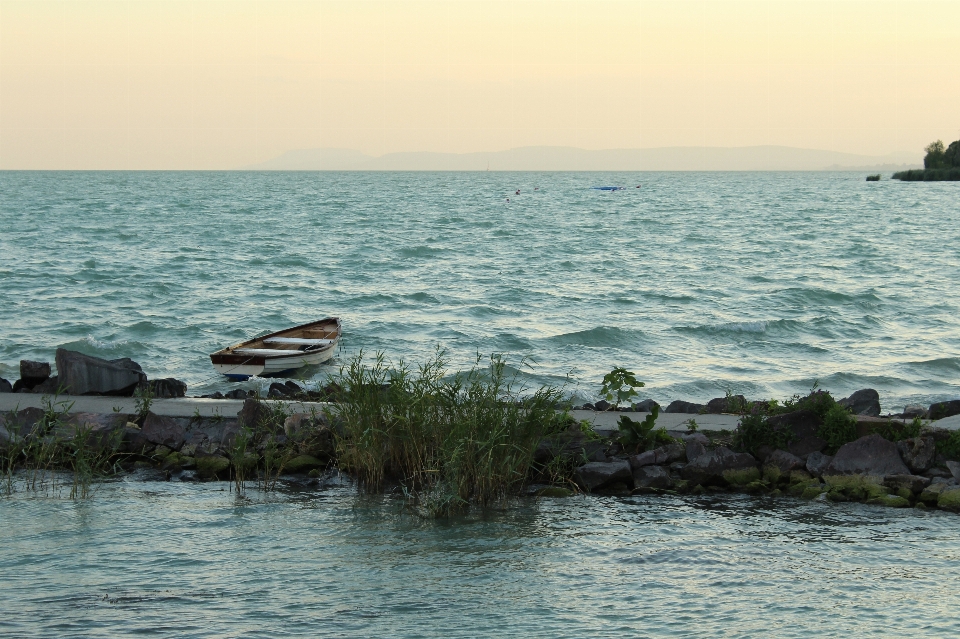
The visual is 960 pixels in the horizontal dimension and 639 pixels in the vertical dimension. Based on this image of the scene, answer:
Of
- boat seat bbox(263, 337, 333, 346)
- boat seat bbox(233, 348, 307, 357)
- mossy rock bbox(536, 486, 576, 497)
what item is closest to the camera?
mossy rock bbox(536, 486, 576, 497)

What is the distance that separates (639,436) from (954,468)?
338 centimetres

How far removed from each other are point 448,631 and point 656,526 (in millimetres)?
3112

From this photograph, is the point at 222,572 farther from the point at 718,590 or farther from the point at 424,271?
the point at 424,271

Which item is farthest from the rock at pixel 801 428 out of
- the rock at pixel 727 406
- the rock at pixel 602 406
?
the rock at pixel 602 406

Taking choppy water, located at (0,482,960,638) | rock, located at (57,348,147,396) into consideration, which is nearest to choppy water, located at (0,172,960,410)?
rock, located at (57,348,147,396)

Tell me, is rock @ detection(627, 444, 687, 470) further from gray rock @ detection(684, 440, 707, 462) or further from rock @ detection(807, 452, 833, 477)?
rock @ detection(807, 452, 833, 477)

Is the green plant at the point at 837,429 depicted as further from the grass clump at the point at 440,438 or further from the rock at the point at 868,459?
the grass clump at the point at 440,438

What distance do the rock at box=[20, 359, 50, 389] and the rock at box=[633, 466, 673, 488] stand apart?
8900mm

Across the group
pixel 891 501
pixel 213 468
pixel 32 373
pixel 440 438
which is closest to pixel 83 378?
pixel 32 373

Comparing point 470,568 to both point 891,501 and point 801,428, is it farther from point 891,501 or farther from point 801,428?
point 801,428

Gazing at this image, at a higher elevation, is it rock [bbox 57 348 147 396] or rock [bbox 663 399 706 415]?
rock [bbox 57 348 147 396]

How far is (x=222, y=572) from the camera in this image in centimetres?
840

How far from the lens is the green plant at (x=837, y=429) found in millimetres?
11266

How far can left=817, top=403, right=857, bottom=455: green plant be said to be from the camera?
11.3 metres
